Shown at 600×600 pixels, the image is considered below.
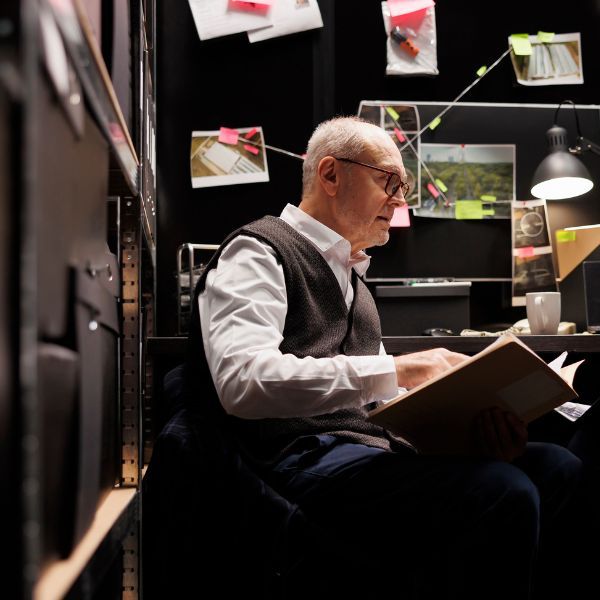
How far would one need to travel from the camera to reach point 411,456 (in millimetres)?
1174

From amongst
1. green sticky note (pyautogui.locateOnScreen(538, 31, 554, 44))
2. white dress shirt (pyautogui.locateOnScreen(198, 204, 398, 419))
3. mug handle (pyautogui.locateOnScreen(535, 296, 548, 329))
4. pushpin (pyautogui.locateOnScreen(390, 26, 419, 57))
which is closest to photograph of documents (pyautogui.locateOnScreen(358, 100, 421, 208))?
pushpin (pyautogui.locateOnScreen(390, 26, 419, 57))

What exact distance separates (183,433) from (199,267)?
104cm

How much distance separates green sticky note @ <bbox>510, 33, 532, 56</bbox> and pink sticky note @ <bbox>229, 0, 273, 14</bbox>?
3.11 feet

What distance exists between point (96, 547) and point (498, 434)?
0.77 meters

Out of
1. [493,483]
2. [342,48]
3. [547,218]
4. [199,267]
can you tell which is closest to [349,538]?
[493,483]

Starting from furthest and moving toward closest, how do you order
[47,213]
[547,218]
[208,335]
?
[547,218]
[208,335]
[47,213]

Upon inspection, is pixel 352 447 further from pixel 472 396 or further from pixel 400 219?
pixel 400 219

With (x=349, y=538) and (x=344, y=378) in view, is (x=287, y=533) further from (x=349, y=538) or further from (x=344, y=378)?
(x=344, y=378)

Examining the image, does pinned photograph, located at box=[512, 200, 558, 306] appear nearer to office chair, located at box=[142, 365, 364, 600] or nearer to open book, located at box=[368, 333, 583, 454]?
open book, located at box=[368, 333, 583, 454]

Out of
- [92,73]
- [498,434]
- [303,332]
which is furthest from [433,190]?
[92,73]

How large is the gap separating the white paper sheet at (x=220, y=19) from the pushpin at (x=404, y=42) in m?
0.50

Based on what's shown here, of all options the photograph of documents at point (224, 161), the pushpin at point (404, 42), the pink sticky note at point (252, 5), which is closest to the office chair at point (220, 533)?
the photograph of documents at point (224, 161)

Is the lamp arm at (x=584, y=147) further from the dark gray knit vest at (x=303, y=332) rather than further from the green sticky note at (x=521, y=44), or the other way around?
the dark gray knit vest at (x=303, y=332)

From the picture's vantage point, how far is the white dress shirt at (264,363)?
109 cm
